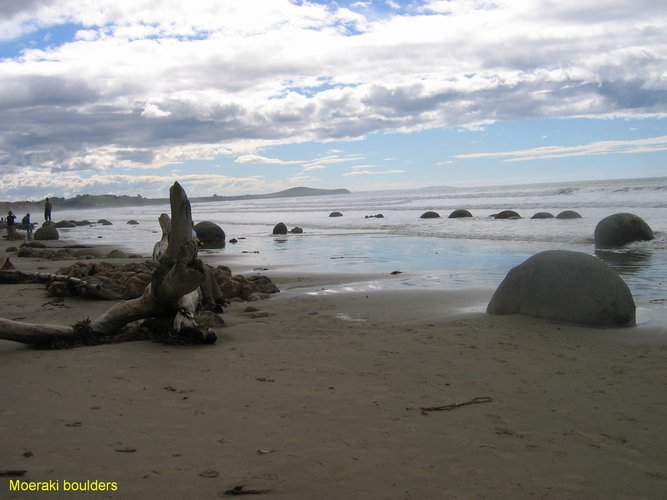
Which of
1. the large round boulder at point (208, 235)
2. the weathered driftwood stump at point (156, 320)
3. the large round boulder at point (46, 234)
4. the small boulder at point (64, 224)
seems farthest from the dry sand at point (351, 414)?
the small boulder at point (64, 224)

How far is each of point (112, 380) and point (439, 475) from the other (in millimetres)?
2918

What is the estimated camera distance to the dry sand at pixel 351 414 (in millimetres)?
3244

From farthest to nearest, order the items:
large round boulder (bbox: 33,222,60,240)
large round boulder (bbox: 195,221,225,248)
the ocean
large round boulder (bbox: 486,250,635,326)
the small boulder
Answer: the small boulder
large round boulder (bbox: 33,222,60,240)
large round boulder (bbox: 195,221,225,248)
the ocean
large round boulder (bbox: 486,250,635,326)

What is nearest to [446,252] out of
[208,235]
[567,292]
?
[567,292]

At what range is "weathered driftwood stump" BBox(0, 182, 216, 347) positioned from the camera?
244 inches

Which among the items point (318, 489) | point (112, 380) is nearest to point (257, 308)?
point (112, 380)

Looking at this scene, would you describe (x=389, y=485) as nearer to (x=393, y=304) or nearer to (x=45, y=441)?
(x=45, y=441)

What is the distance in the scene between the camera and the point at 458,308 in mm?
8695

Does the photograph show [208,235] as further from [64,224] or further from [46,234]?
[64,224]

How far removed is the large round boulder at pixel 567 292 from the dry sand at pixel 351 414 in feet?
1.18

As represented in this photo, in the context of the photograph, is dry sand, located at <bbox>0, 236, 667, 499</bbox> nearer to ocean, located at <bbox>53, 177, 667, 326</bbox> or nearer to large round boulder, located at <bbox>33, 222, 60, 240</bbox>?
ocean, located at <bbox>53, 177, 667, 326</bbox>

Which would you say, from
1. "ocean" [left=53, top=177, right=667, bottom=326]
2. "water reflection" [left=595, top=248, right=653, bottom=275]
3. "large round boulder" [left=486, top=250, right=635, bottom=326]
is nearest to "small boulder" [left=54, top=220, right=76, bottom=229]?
"ocean" [left=53, top=177, right=667, bottom=326]

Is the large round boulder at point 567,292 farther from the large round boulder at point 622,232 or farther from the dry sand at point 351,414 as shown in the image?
the large round boulder at point 622,232

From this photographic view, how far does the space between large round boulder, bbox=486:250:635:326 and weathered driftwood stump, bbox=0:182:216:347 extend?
405 cm
